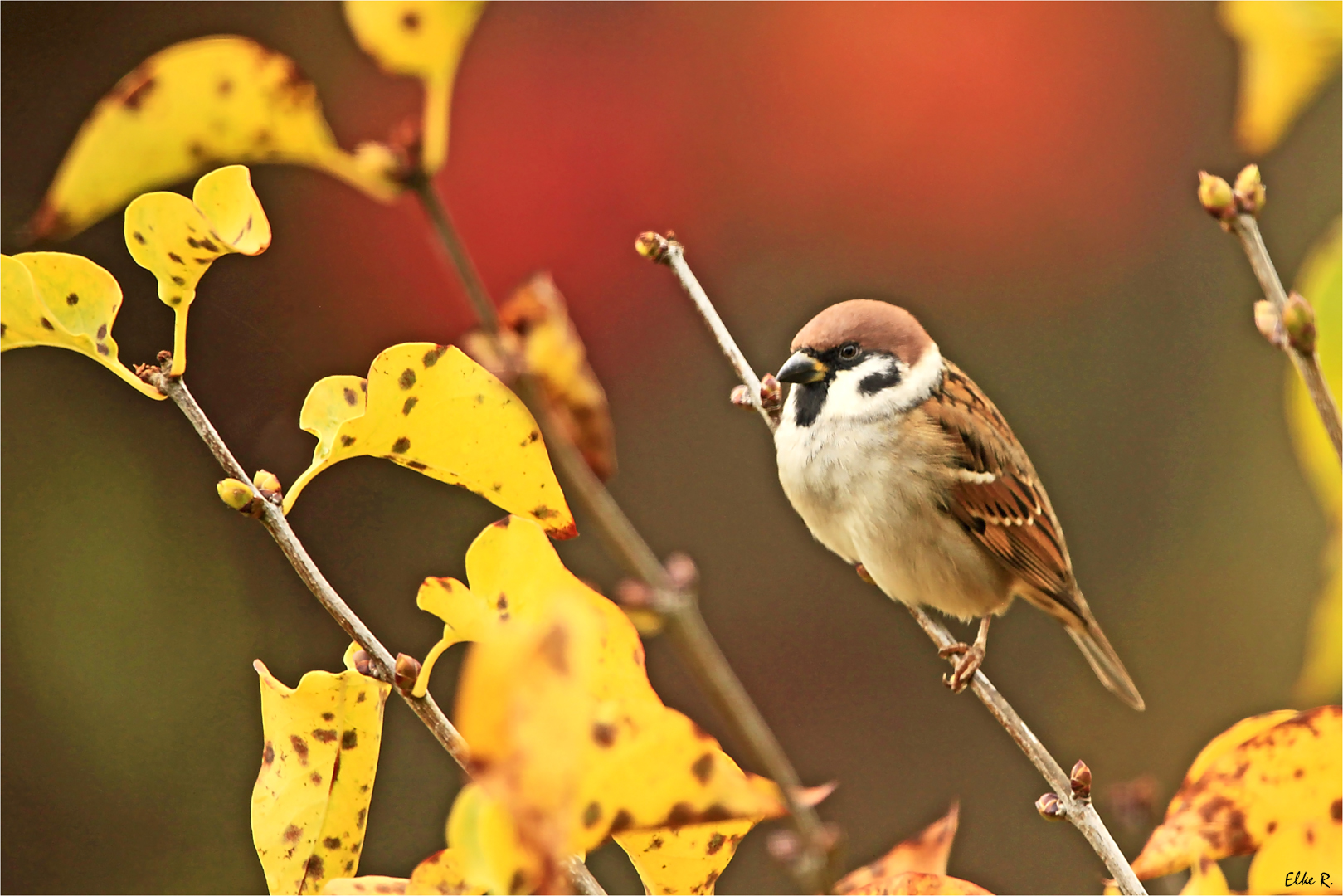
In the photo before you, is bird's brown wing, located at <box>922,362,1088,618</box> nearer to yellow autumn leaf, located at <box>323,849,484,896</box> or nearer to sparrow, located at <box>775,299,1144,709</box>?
sparrow, located at <box>775,299,1144,709</box>

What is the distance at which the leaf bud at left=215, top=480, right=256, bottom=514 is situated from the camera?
44 cm

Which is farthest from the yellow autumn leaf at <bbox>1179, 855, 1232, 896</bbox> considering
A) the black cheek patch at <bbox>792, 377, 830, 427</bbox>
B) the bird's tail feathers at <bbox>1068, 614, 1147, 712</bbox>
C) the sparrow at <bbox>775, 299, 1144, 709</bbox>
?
the bird's tail feathers at <bbox>1068, 614, 1147, 712</bbox>

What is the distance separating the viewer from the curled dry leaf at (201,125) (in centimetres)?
25

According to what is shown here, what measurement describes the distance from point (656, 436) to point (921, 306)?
494 mm

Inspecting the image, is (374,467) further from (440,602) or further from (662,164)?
(440,602)

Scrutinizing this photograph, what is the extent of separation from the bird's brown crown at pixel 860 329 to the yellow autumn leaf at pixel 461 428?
750mm

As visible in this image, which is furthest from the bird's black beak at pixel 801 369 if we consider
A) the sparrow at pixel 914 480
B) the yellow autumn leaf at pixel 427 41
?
the yellow autumn leaf at pixel 427 41

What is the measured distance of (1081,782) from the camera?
546 millimetres

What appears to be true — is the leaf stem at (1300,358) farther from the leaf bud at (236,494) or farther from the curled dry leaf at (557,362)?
the leaf bud at (236,494)

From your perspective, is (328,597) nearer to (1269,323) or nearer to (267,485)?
(267,485)

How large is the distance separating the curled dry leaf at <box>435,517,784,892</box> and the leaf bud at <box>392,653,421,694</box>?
0.09m

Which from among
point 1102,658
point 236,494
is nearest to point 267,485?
point 236,494

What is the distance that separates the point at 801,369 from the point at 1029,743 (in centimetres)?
55

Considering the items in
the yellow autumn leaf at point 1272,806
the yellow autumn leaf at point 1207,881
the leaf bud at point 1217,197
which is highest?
the leaf bud at point 1217,197
